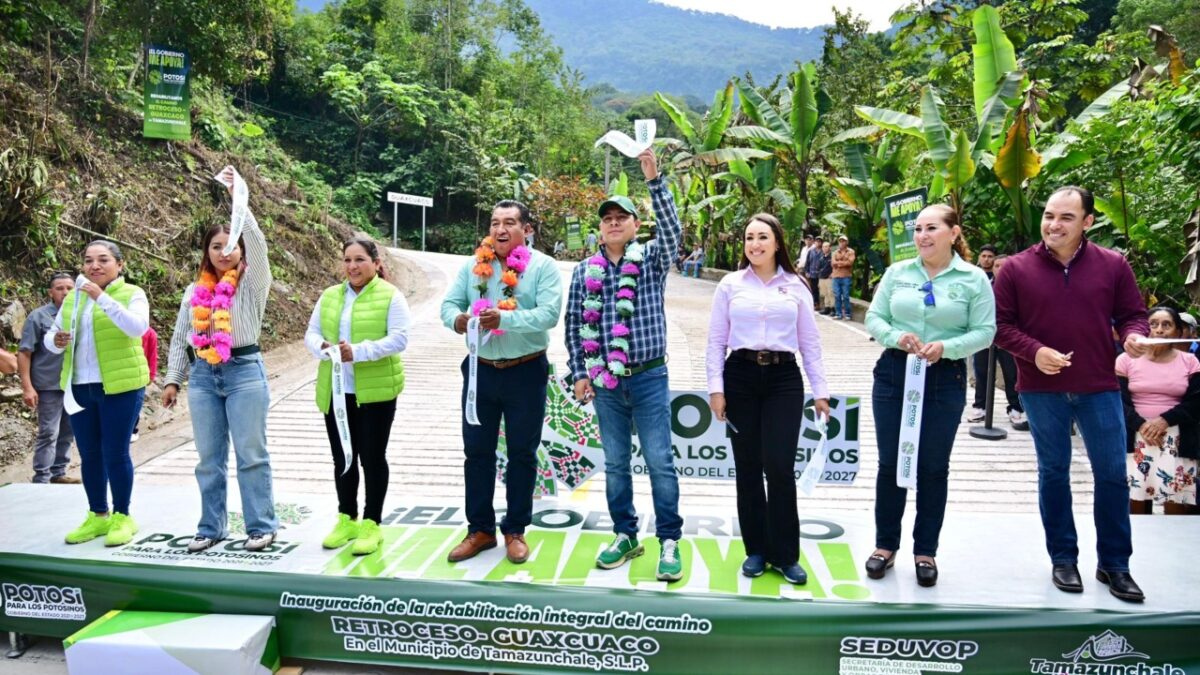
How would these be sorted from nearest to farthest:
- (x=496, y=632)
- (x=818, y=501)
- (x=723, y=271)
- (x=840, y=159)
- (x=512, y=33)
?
(x=496, y=632)
(x=818, y=501)
(x=840, y=159)
(x=723, y=271)
(x=512, y=33)

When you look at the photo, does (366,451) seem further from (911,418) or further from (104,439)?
(911,418)

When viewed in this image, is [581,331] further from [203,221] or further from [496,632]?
[203,221]

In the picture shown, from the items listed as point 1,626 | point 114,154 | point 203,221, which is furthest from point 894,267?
point 114,154

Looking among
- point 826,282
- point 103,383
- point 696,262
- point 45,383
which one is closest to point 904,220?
point 103,383

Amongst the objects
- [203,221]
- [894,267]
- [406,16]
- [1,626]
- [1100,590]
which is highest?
[406,16]

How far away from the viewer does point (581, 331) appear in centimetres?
380

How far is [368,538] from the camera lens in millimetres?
3949

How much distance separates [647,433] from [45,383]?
4338 millimetres

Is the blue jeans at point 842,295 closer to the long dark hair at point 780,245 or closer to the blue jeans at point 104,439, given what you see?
the long dark hair at point 780,245

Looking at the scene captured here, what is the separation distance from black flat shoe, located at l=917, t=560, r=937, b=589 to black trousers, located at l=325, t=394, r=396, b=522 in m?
2.43

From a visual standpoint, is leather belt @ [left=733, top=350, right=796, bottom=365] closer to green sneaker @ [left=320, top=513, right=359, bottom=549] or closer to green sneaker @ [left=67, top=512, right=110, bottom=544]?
green sneaker @ [left=320, top=513, right=359, bottom=549]

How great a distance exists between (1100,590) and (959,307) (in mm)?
1265

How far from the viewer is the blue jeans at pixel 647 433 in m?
3.67

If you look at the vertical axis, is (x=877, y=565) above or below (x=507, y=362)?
below
